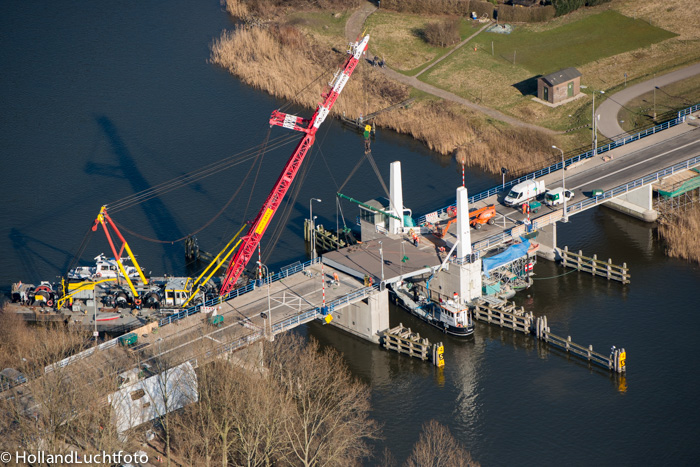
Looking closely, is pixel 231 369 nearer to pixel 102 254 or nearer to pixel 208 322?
pixel 208 322

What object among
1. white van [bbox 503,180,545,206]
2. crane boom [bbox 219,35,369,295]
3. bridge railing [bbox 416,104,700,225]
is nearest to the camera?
crane boom [bbox 219,35,369,295]

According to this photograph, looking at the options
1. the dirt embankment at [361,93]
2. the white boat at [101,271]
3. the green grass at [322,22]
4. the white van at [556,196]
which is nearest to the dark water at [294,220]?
the dirt embankment at [361,93]

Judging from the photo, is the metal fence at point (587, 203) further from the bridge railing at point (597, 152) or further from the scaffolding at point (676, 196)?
the bridge railing at point (597, 152)

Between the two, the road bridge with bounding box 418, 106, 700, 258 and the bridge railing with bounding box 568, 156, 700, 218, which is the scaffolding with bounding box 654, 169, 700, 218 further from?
the bridge railing with bounding box 568, 156, 700, 218

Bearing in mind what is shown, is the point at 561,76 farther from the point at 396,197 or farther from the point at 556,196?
the point at 396,197

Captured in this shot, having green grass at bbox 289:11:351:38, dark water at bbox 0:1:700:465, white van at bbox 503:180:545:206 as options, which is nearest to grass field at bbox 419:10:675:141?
dark water at bbox 0:1:700:465

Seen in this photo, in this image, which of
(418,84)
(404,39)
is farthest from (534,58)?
(404,39)
